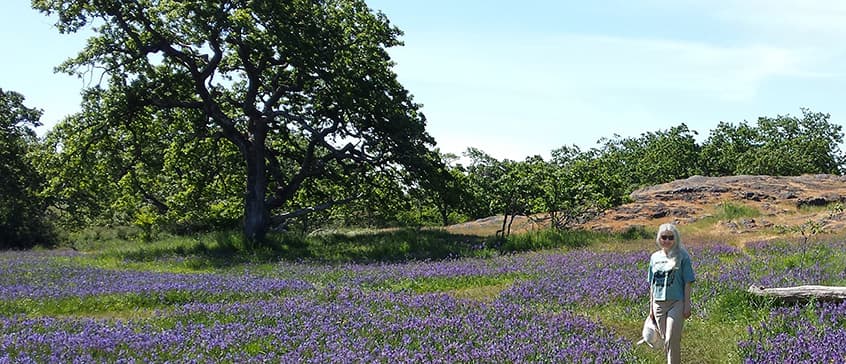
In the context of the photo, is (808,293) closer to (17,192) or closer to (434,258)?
(434,258)

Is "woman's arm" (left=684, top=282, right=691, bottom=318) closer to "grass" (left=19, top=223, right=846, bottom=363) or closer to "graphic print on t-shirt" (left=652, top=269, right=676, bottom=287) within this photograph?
"graphic print on t-shirt" (left=652, top=269, right=676, bottom=287)

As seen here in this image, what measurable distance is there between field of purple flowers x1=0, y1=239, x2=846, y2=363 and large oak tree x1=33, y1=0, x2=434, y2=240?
8524 mm

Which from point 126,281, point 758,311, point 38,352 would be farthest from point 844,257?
point 126,281

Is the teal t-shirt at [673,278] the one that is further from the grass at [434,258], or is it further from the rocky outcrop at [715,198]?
→ the rocky outcrop at [715,198]

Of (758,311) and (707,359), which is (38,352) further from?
(758,311)

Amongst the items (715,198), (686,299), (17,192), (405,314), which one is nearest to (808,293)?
(686,299)

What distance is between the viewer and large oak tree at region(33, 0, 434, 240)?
21.0 metres

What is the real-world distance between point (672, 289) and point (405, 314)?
374 cm

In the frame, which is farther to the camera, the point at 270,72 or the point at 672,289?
the point at 270,72

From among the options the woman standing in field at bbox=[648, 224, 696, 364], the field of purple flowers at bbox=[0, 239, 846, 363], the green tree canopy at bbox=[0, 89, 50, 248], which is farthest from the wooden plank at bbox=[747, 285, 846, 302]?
the green tree canopy at bbox=[0, 89, 50, 248]

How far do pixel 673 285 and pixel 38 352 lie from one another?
22.6ft

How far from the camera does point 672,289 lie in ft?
22.1

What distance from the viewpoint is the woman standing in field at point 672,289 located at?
664 cm

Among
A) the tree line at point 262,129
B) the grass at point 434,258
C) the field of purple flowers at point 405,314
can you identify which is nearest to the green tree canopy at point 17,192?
the grass at point 434,258
